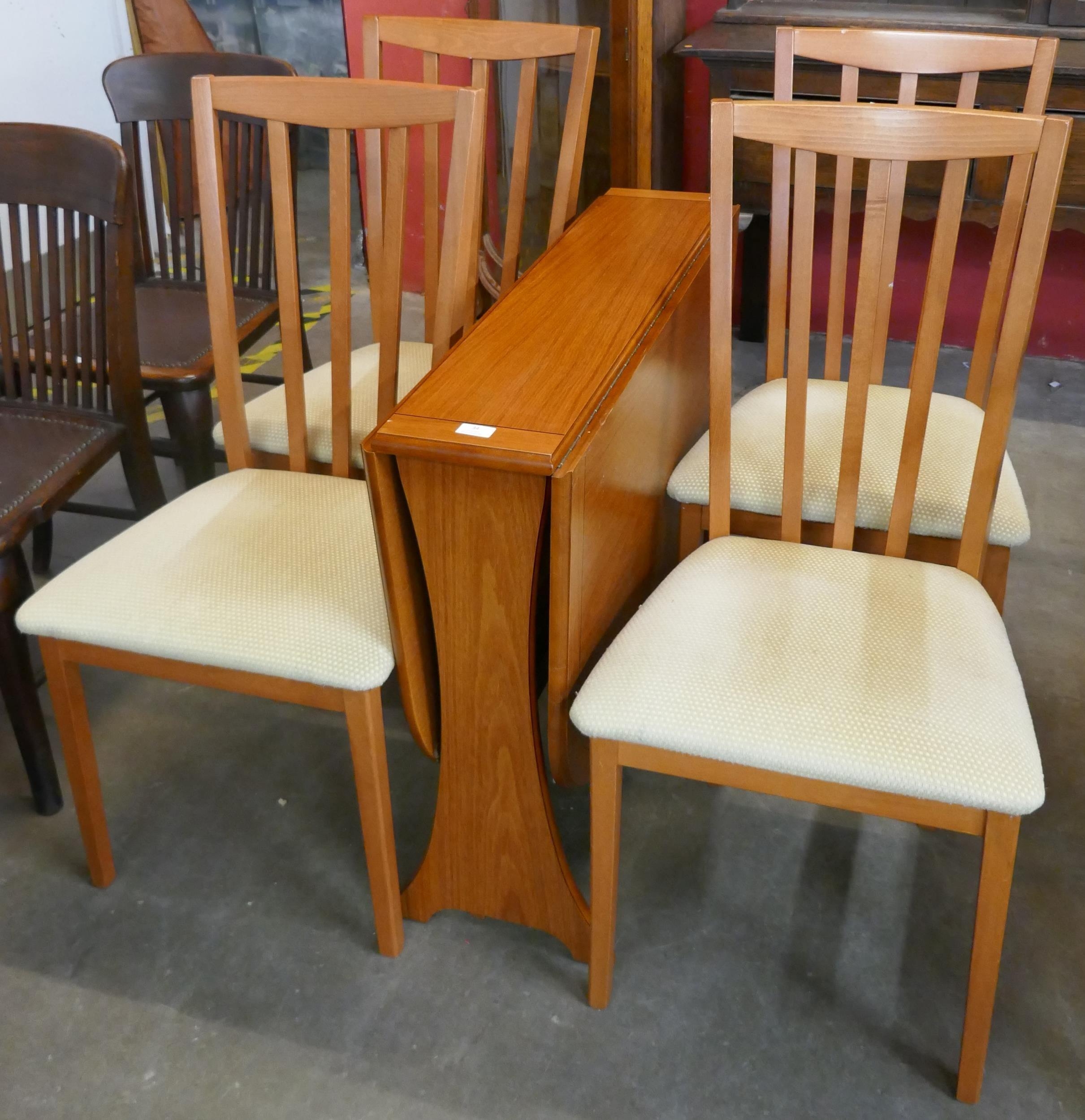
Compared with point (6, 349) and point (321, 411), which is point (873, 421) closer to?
point (321, 411)

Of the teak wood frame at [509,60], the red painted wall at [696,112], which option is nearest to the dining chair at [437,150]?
the teak wood frame at [509,60]

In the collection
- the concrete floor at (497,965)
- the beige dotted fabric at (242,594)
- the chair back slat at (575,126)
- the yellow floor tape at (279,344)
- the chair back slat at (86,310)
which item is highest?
the chair back slat at (575,126)

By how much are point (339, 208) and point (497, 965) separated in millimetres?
1052

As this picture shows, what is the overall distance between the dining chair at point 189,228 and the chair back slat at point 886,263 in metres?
1.14

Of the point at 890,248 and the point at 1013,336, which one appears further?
the point at 890,248

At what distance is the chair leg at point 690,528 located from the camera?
159 centimetres

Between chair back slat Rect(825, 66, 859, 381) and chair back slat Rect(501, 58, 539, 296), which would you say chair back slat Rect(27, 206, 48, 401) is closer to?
chair back slat Rect(501, 58, 539, 296)

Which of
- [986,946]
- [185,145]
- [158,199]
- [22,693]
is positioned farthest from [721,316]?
[185,145]

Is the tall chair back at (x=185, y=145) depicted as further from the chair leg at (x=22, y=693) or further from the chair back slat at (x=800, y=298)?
the chair back slat at (x=800, y=298)

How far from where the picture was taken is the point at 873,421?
1.66 m

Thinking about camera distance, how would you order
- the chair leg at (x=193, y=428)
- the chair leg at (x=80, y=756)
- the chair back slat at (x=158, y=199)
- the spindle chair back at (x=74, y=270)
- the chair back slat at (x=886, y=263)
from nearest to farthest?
the chair back slat at (x=886, y=263)
the chair leg at (x=80, y=756)
the spindle chair back at (x=74, y=270)
the chair leg at (x=193, y=428)
the chair back slat at (x=158, y=199)

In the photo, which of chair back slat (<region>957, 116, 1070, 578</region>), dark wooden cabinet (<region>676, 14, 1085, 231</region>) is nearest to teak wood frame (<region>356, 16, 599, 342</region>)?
chair back slat (<region>957, 116, 1070, 578</region>)

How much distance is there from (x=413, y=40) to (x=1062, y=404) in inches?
77.3

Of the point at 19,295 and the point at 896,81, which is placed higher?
the point at 896,81
